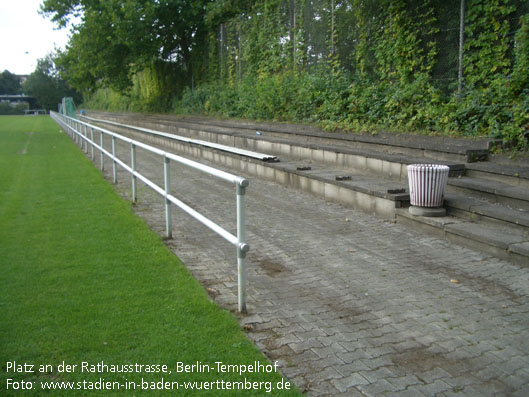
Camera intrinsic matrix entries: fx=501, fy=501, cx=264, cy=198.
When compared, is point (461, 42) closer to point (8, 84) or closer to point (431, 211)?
point (431, 211)

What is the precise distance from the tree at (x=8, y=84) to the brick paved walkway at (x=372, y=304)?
141 metres

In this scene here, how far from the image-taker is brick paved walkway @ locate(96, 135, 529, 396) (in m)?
3.18

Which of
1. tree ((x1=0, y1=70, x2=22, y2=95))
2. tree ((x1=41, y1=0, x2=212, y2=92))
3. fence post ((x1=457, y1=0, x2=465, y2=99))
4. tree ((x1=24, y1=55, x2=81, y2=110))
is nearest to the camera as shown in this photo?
fence post ((x1=457, y1=0, x2=465, y2=99))

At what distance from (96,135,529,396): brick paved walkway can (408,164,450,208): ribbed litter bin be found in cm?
49

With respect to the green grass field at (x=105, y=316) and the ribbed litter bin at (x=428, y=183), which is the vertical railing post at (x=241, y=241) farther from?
the ribbed litter bin at (x=428, y=183)

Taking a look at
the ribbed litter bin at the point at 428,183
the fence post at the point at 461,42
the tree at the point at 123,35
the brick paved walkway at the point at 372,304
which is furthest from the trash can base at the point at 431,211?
the tree at the point at 123,35

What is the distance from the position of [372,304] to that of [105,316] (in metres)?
2.22

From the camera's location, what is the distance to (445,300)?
4359 mm

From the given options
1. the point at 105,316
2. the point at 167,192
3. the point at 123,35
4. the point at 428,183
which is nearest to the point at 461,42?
the point at 428,183

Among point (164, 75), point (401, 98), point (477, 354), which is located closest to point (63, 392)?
point (477, 354)

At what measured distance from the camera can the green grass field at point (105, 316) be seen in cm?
314

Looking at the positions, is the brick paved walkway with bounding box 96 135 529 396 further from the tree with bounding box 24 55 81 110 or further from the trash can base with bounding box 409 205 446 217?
the tree with bounding box 24 55 81 110

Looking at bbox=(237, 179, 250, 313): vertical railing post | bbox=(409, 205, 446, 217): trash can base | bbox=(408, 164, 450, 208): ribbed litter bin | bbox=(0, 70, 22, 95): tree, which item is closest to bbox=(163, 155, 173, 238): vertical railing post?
bbox=(237, 179, 250, 313): vertical railing post

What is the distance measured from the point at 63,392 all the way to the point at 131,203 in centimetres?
595
